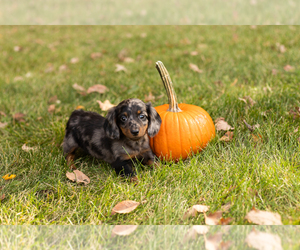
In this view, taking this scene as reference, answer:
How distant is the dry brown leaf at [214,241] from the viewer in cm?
179

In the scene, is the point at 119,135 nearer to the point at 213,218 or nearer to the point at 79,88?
the point at 213,218

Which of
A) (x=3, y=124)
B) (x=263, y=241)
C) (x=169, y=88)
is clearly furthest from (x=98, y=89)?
(x=263, y=241)

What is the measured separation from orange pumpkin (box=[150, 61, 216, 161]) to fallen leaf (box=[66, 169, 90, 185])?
2.61 feet

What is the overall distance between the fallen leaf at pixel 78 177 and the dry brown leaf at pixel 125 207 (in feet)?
1.88

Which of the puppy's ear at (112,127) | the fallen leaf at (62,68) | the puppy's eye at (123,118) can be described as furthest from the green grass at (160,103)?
the puppy's eye at (123,118)

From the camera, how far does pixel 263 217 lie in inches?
81.6

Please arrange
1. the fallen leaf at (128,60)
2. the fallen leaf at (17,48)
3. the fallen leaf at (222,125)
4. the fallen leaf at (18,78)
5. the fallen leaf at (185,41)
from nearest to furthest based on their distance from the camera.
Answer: the fallen leaf at (222,125) < the fallen leaf at (18,78) < the fallen leaf at (128,60) < the fallen leaf at (185,41) < the fallen leaf at (17,48)

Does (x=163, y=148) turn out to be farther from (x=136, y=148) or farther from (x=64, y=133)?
(x=64, y=133)

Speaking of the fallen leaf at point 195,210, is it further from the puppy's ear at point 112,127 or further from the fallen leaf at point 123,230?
the puppy's ear at point 112,127

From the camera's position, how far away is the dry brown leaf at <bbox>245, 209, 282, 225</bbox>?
204cm

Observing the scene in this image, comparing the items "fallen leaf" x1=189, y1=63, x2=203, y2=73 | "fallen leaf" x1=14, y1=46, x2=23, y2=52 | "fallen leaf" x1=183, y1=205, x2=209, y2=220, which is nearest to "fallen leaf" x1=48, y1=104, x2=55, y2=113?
"fallen leaf" x1=189, y1=63, x2=203, y2=73

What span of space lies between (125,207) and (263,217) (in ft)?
3.49

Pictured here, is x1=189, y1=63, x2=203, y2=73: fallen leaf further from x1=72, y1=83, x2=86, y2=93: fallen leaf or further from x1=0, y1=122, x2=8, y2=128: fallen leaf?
x1=0, y1=122, x2=8, y2=128: fallen leaf

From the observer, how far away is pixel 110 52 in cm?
684
